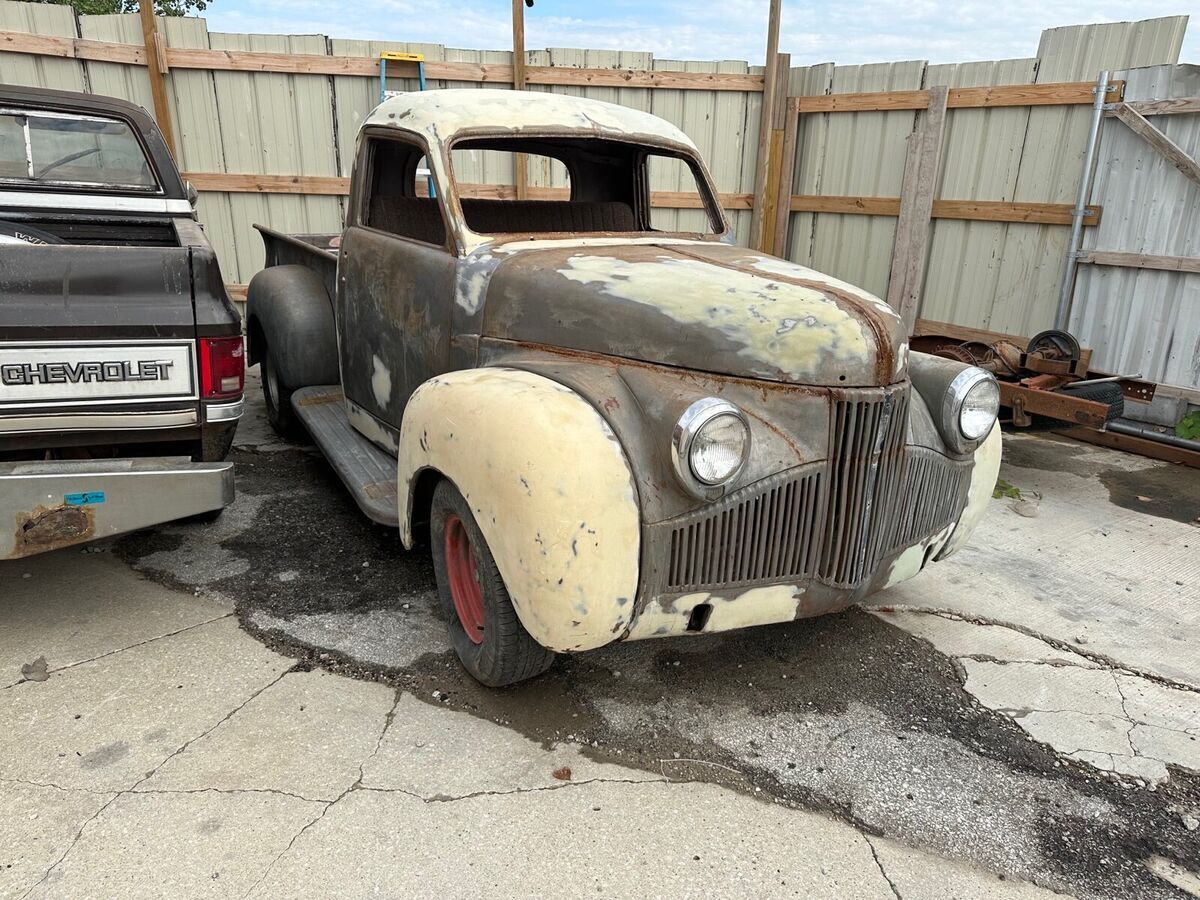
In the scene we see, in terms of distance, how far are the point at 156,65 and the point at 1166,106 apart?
25.5 ft

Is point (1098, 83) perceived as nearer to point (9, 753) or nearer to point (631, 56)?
point (631, 56)

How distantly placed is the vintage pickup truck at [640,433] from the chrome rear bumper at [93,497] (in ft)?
2.11

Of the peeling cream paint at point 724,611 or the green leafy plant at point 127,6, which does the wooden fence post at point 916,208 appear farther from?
the green leafy plant at point 127,6

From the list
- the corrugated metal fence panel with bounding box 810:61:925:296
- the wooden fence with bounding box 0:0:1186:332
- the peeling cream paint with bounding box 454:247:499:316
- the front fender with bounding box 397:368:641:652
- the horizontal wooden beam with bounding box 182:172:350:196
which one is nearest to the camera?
the front fender with bounding box 397:368:641:652

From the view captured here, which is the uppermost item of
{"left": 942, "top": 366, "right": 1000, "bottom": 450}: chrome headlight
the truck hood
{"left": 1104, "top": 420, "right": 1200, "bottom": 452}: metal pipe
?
the truck hood

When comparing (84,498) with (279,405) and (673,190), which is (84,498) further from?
(673,190)

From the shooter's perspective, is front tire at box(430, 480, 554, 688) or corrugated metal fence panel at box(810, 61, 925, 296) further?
corrugated metal fence panel at box(810, 61, 925, 296)

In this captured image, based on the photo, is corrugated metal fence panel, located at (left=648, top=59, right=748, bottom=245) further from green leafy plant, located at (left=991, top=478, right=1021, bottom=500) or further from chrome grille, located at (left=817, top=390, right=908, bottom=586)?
chrome grille, located at (left=817, top=390, right=908, bottom=586)

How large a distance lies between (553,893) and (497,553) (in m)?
0.85

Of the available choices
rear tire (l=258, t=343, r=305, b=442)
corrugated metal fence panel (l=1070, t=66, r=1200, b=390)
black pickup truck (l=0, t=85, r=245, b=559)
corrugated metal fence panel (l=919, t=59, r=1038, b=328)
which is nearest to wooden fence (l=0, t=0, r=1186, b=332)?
corrugated metal fence panel (l=919, t=59, r=1038, b=328)

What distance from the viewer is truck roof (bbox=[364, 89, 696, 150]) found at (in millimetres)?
3312

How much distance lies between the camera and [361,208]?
12.7 ft

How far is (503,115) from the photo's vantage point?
337 centimetres

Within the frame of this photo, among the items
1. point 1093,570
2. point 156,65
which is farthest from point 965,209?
point 156,65
